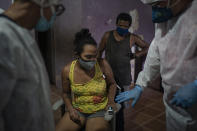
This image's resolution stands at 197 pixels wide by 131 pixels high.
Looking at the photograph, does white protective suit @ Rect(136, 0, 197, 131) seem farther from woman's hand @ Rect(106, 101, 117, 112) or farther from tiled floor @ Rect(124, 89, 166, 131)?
tiled floor @ Rect(124, 89, 166, 131)

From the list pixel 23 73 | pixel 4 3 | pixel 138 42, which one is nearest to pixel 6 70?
pixel 23 73

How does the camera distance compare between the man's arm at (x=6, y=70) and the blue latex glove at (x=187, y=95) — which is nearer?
the man's arm at (x=6, y=70)

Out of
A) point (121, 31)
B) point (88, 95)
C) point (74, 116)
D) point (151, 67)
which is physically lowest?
point (74, 116)

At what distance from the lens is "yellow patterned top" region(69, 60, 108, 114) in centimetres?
212

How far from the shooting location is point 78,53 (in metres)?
2.26

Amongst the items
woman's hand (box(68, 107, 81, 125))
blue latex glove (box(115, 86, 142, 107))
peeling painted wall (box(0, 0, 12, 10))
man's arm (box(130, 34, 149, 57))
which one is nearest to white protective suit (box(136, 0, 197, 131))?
blue latex glove (box(115, 86, 142, 107))

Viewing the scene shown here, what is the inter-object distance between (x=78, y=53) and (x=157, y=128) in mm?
1673

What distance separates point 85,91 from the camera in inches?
83.7

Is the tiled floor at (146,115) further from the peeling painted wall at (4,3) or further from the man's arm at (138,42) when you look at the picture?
the peeling painted wall at (4,3)

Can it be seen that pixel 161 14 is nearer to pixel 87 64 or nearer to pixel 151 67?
pixel 151 67

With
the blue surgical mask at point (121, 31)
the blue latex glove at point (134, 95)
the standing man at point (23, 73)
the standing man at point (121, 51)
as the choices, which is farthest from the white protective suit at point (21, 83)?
the blue surgical mask at point (121, 31)

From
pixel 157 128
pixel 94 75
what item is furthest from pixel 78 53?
pixel 157 128

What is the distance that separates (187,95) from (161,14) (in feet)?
2.06

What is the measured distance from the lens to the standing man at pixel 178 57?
1.43 m
